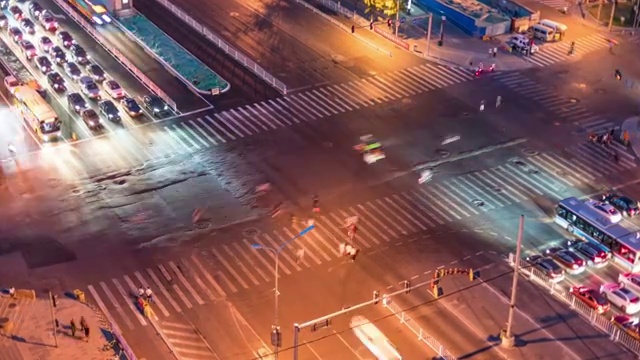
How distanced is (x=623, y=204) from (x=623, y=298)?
12572 mm

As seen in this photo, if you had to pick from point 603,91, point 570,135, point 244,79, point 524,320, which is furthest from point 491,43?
point 524,320

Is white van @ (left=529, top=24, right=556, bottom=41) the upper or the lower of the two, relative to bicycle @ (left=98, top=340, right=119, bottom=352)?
upper

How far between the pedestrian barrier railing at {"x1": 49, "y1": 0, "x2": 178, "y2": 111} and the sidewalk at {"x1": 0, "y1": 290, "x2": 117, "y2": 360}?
30758 millimetres

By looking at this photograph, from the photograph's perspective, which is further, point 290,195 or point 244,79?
point 244,79

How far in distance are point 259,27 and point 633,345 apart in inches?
2420

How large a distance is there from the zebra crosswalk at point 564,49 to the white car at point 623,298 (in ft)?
133

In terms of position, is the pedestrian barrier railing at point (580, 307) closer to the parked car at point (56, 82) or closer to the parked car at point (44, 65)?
the parked car at point (56, 82)

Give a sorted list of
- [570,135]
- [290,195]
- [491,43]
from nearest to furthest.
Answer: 1. [290,195]
2. [570,135]
3. [491,43]

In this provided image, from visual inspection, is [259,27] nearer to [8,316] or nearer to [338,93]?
[338,93]

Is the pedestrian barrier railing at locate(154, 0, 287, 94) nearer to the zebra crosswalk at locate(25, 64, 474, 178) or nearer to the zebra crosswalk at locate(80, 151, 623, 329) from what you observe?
the zebra crosswalk at locate(25, 64, 474, 178)

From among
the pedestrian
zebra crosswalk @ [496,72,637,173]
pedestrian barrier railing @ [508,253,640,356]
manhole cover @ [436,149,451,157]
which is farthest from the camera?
zebra crosswalk @ [496,72,637,173]

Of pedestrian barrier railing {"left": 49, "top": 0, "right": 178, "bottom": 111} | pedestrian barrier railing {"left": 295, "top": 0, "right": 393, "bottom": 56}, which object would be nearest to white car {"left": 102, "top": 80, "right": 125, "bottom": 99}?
pedestrian barrier railing {"left": 49, "top": 0, "right": 178, "bottom": 111}

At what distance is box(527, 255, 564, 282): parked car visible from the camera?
67500 mm

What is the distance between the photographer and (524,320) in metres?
64.0
